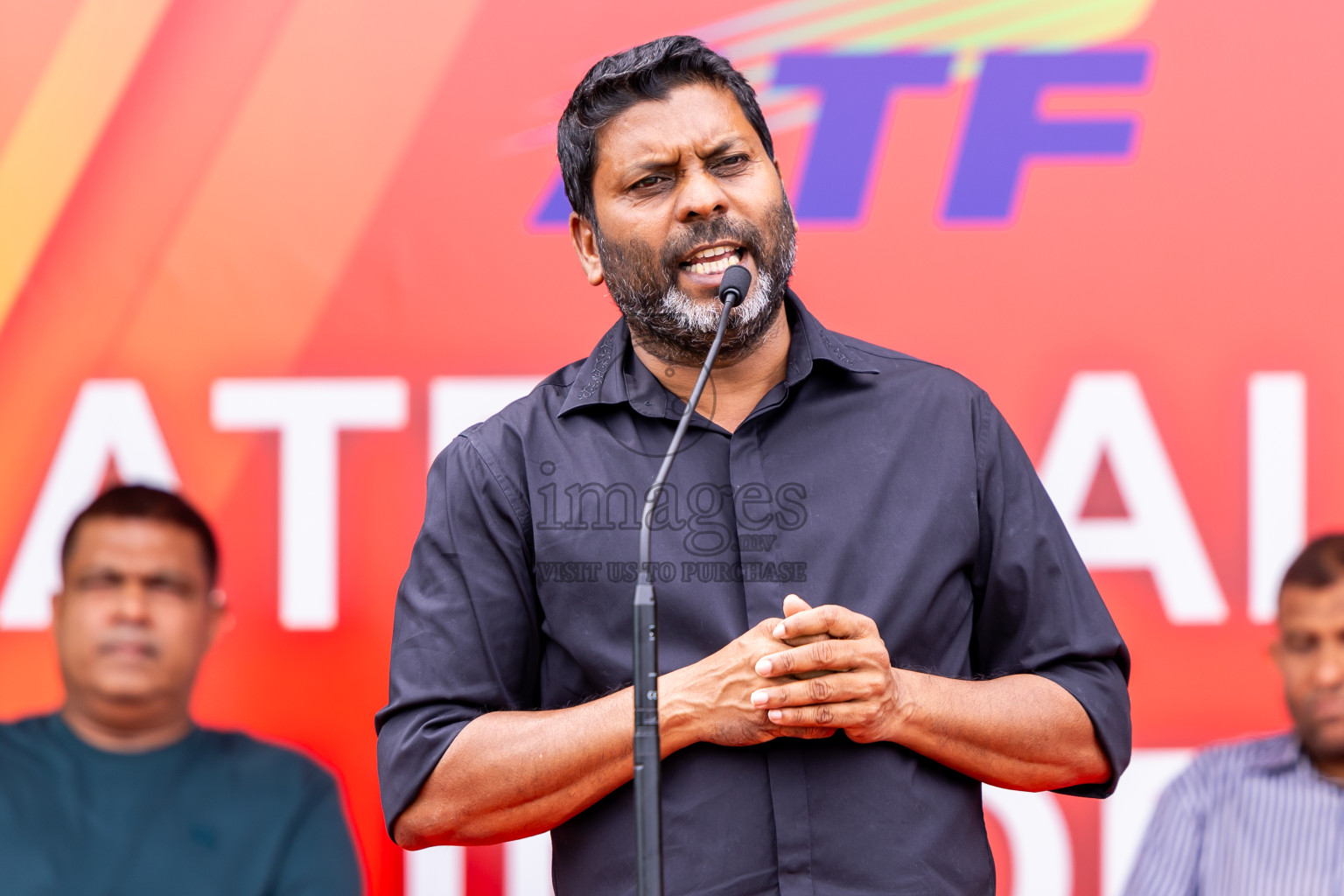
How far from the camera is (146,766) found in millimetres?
2186

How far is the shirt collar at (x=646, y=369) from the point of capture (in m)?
1.76

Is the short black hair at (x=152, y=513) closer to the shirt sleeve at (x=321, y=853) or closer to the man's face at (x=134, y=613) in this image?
the man's face at (x=134, y=613)

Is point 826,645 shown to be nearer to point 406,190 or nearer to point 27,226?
point 406,190

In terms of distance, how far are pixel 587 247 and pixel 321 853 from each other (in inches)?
47.3

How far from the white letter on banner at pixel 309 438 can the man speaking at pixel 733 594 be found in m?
0.58

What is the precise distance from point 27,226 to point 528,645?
4.60 ft

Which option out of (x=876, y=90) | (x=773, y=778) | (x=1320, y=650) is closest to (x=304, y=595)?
(x=773, y=778)

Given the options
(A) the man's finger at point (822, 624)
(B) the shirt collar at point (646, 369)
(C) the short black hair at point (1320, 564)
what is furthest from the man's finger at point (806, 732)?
(C) the short black hair at point (1320, 564)

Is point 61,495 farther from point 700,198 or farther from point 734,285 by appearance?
point 734,285

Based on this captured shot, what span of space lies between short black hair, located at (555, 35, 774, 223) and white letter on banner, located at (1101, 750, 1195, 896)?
4.38 feet

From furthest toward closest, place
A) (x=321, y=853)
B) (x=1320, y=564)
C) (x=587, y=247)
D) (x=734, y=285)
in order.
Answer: (x=321, y=853), (x=1320, y=564), (x=587, y=247), (x=734, y=285)

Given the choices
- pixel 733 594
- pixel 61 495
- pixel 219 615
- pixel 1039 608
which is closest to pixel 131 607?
pixel 219 615

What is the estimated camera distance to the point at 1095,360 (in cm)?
224

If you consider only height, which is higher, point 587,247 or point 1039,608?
point 587,247
